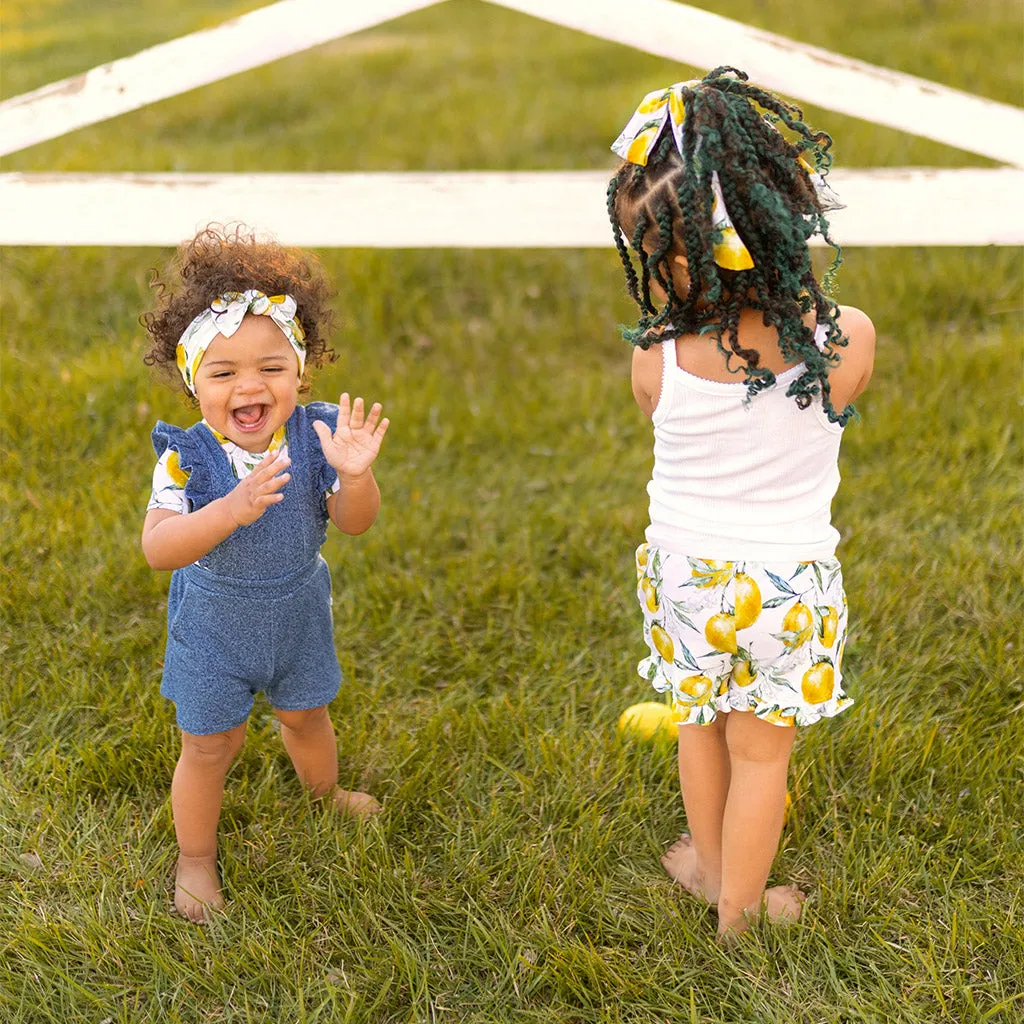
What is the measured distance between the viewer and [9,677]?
3.16m

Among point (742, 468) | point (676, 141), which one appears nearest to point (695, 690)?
point (742, 468)

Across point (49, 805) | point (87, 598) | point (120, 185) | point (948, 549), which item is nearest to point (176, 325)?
point (49, 805)

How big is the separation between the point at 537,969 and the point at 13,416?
2.88 m

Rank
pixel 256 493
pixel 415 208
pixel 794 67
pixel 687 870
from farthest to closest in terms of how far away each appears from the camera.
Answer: pixel 415 208, pixel 794 67, pixel 687 870, pixel 256 493

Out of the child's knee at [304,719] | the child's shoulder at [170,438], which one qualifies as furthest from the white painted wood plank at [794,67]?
the child's knee at [304,719]

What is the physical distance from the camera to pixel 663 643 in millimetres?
2363

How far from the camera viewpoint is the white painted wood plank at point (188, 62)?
3.15 m

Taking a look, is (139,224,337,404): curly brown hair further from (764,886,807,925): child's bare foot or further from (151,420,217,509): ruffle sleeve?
(764,886,807,925): child's bare foot

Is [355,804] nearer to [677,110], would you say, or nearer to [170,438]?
[170,438]

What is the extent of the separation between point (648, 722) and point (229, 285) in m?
1.51

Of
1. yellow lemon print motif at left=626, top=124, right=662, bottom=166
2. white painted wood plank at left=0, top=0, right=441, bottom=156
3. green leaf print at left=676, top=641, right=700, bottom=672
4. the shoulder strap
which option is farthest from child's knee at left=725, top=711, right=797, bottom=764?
white painted wood plank at left=0, top=0, right=441, bottom=156

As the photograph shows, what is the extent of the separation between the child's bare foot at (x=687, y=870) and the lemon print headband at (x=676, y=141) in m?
1.29

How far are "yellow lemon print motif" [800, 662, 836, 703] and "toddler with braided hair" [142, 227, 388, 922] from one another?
0.90 meters

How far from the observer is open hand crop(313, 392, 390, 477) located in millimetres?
2256
